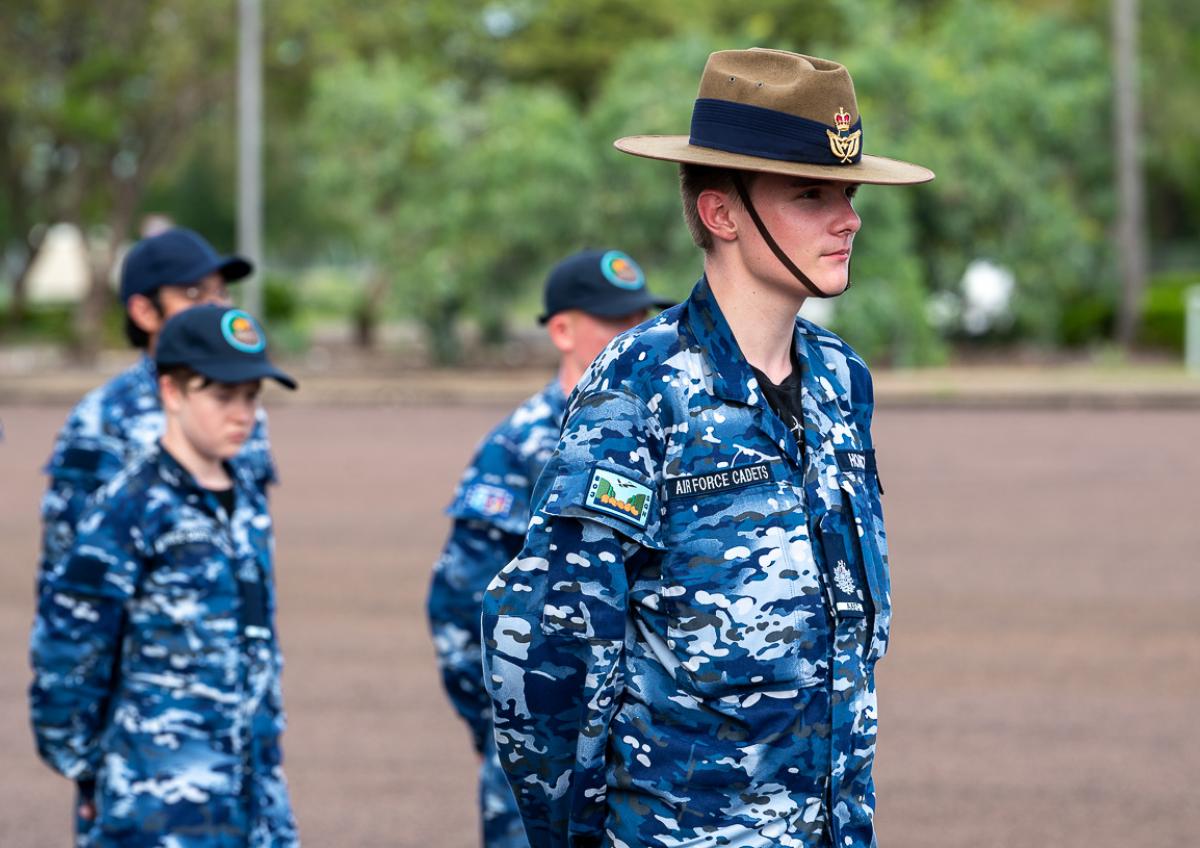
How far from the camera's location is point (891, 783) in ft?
20.7

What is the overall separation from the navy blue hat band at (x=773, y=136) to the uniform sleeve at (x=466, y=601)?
177cm

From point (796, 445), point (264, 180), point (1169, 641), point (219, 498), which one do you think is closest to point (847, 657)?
point (796, 445)

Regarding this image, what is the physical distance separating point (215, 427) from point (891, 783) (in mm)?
3225

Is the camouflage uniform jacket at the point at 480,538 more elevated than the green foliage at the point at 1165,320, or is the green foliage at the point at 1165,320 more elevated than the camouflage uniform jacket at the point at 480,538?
the camouflage uniform jacket at the point at 480,538

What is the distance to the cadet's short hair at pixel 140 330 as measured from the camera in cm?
497

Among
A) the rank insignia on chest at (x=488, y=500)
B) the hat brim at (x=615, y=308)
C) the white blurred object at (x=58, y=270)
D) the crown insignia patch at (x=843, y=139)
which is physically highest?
the crown insignia patch at (x=843, y=139)

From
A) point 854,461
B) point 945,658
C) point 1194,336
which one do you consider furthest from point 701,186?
point 1194,336

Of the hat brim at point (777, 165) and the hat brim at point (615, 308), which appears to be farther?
the hat brim at point (615, 308)

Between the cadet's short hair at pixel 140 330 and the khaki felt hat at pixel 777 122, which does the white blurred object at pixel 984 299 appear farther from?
the khaki felt hat at pixel 777 122

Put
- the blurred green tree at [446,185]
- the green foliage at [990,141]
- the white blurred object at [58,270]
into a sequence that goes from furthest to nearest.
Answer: the white blurred object at [58,270] → the green foliage at [990,141] → the blurred green tree at [446,185]

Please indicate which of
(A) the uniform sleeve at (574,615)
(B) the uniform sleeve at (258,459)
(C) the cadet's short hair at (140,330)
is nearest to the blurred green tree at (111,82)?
(C) the cadet's short hair at (140,330)

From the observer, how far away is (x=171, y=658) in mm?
3818

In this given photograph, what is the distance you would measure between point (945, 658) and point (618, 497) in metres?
5.98

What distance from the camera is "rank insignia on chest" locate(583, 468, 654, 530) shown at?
248 cm
